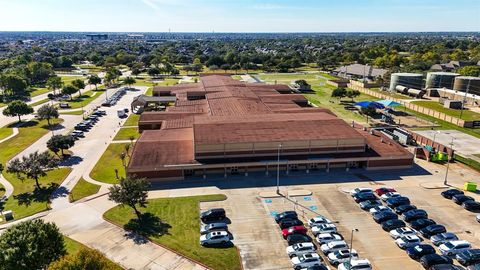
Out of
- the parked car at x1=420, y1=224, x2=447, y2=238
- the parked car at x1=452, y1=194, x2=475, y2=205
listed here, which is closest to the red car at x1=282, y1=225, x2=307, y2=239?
the parked car at x1=420, y1=224, x2=447, y2=238

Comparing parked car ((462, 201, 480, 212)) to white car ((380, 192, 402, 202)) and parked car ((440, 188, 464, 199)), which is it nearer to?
parked car ((440, 188, 464, 199))

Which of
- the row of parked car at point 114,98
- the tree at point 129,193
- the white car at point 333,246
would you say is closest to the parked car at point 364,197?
the white car at point 333,246

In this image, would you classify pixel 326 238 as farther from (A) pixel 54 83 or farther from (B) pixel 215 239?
(A) pixel 54 83

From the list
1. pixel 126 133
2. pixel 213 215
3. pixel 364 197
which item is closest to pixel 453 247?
pixel 364 197

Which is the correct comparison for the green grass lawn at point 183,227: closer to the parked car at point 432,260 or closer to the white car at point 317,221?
the white car at point 317,221

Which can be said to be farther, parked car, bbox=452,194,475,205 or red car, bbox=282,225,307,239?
parked car, bbox=452,194,475,205

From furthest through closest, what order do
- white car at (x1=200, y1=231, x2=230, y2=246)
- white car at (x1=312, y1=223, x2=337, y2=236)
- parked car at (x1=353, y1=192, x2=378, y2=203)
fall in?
parked car at (x1=353, y1=192, x2=378, y2=203)
white car at (x1=312, y1=223, x2=337, y2=236)
white car at (x1=200, y1=231, x2=230, y2=246)
